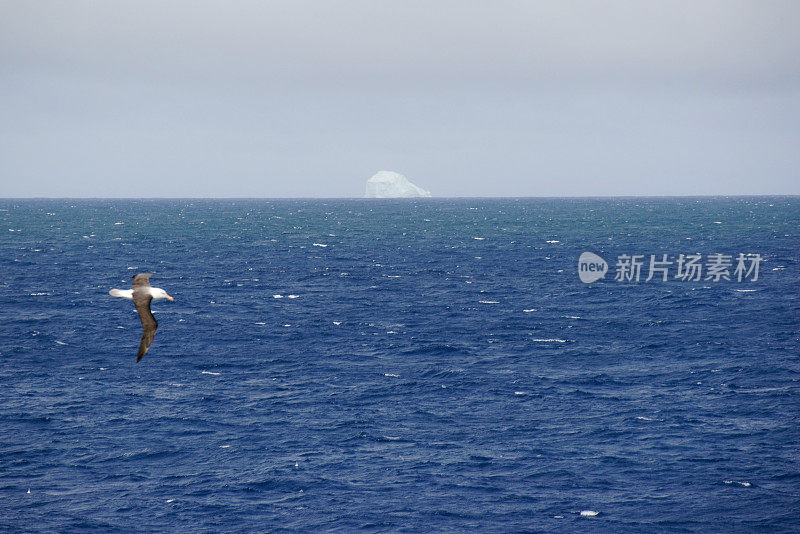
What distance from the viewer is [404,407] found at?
4553 cm

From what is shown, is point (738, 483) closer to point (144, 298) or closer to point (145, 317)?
point (144, 298)

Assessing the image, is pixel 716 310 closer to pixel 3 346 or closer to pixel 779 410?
pixel 779 410

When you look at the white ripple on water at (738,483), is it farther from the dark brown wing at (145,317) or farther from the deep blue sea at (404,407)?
the dark brown wing at (145,317)

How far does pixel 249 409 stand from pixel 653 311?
45.3 metres

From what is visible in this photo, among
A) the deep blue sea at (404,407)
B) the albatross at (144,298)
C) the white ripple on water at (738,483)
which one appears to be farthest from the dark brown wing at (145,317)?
the white ripple on water at (738,483)

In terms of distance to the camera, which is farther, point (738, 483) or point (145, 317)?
point (738, 483)

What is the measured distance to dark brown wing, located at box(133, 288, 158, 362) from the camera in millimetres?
19766

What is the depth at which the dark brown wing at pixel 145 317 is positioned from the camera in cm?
1977

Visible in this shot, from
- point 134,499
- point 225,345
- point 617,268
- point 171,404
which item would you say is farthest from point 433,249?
point 134,499

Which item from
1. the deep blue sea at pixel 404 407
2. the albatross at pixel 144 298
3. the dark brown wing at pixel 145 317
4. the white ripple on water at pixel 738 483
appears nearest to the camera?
the dark brown wing at pixel 145 317

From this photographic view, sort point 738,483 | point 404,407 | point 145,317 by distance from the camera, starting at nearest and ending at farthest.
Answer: point 145,317 < point 738,483 < point 404,407

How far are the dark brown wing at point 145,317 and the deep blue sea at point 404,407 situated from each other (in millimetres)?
12575

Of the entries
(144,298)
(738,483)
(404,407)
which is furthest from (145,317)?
(738,483)

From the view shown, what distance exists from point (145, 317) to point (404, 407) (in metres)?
25.6
